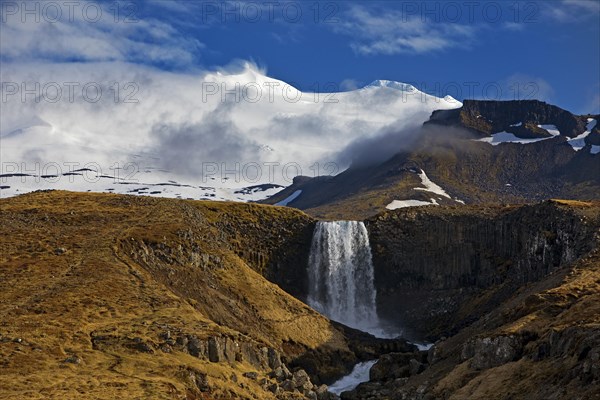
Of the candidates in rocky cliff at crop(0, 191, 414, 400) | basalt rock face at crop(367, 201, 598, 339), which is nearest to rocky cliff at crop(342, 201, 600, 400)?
basalt rock face at crop(367, 201, 598, 339)

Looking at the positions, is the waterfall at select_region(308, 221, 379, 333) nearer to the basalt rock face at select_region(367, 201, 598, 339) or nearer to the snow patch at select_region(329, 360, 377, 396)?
the basalt rock face at select_region(367, 201, 598, 339)

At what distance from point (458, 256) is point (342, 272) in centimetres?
2316

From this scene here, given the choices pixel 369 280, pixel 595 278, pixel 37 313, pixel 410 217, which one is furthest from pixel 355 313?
pixel 37 313

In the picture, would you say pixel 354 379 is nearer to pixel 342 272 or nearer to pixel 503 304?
pixel 503 304

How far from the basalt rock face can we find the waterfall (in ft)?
6.85

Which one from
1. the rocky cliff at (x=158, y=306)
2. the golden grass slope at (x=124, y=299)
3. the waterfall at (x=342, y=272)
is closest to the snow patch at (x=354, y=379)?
the rocky cliff at (x=158, y=306)

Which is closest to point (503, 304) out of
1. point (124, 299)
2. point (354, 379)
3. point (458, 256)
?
point (354, 379)

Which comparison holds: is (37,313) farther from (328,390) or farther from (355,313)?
(355,313)

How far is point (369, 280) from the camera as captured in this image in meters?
157

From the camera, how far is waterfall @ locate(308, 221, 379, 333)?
504 feet

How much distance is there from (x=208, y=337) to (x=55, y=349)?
736 inches

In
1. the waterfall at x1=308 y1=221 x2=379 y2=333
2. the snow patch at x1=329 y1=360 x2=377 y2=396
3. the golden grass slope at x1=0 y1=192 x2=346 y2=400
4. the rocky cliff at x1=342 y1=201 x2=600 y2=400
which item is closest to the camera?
the rocky cliff at x1=342 y1=201 x2=600 y2=400

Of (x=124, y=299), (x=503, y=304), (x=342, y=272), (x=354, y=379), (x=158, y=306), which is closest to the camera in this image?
(x=124, y=299)

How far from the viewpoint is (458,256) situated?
498 ft
